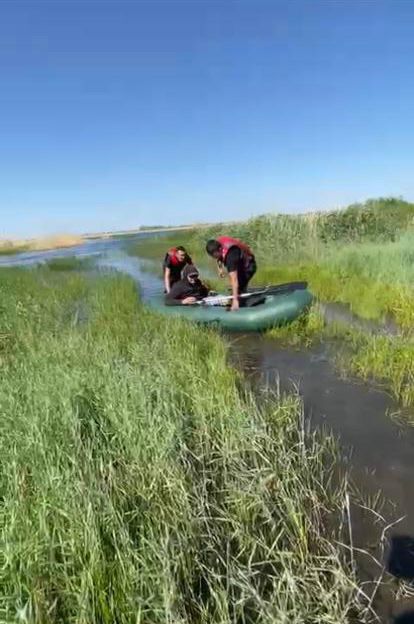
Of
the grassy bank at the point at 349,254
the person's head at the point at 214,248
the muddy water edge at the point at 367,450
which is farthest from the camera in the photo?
the grassy bank at the point at 349,254

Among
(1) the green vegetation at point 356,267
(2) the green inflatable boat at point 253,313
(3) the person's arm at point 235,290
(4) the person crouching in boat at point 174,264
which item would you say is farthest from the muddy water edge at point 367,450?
(4) the person crouching in boat at point 174,264

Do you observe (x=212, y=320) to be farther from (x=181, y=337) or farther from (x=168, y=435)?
(x=168, y=435)

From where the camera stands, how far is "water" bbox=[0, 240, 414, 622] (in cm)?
284

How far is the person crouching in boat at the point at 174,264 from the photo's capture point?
31.2 feet

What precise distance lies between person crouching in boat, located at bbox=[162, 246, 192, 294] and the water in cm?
266

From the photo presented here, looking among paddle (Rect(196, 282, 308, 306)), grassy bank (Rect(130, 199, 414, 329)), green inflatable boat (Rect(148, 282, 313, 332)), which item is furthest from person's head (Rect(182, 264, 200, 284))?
grassy bank (Rect(130, 199, 414, 329))

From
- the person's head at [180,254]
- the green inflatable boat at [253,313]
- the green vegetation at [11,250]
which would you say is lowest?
the green inflatable boat at [253,313]

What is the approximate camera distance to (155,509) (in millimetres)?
2352

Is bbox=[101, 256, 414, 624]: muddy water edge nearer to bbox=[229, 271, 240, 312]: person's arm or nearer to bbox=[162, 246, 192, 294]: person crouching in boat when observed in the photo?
bbox=[229, 271, 240, 312]: person's arm

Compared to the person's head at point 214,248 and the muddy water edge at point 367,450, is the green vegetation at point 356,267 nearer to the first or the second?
the muddy water edge at point 367,450

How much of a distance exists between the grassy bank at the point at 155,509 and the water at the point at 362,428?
24 cm

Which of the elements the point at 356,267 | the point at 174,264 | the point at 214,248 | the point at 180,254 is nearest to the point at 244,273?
the point at 214,248

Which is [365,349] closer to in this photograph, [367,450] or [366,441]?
[366,441]

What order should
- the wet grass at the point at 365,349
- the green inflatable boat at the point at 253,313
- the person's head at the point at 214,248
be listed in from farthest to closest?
the person's head at the point at 214,248 → the green inflatable boat at the point at 253,313 → the wet grass at the point at 365,349
